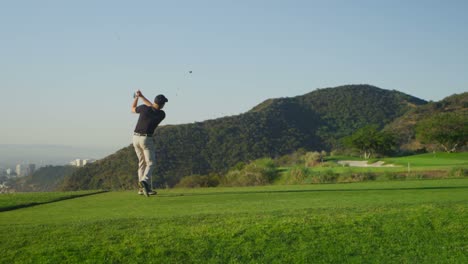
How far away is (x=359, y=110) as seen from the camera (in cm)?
11581

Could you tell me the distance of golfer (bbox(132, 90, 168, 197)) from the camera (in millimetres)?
11906

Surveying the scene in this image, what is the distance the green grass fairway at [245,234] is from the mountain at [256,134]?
2550 cm

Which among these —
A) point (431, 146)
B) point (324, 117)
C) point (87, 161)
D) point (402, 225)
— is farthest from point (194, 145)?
point (402, 225)

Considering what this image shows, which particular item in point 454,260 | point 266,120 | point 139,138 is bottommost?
point 454,260

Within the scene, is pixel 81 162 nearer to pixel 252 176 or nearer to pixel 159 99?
pixel 252 176

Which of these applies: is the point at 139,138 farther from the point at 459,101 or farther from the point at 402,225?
the point at 459,101

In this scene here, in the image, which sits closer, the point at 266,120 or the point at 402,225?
the point at 402,225

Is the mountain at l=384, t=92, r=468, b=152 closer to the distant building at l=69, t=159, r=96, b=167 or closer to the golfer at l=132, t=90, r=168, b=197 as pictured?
the distant building at l=69, t=159, r=96, b=167

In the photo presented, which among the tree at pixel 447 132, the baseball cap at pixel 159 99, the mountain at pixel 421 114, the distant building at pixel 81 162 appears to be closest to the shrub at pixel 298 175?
the baseball cap at pixel 159 99

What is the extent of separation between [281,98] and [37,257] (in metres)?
112

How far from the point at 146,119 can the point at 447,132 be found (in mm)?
52207

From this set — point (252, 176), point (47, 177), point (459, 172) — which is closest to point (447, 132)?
point (459, 172)

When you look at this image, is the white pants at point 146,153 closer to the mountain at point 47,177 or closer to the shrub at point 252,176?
the shrub at point 252,176

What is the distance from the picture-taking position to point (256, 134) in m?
82.2
